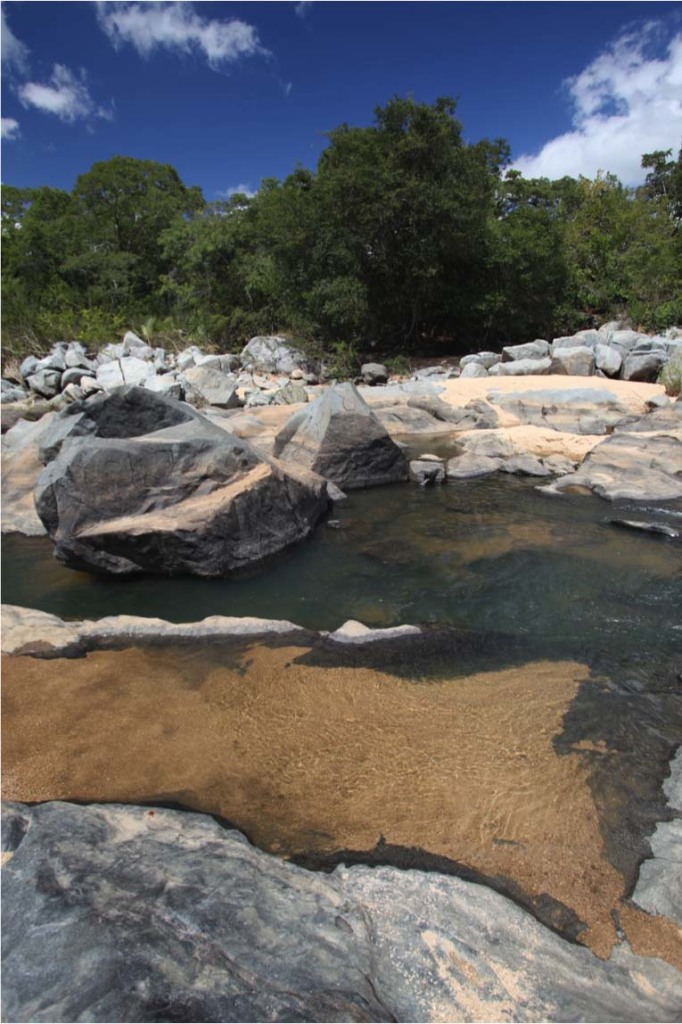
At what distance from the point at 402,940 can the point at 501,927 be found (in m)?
0.40

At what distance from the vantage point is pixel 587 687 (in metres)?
4.15

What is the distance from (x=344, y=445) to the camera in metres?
9.48

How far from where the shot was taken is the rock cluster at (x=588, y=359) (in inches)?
634

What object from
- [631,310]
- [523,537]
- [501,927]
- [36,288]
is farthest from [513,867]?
[36,288]

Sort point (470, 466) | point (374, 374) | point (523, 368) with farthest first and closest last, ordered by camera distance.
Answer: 1. point (374, 374)
2. point (523, 368)
3. point (470, 466)

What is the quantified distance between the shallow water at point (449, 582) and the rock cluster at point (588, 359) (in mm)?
9513

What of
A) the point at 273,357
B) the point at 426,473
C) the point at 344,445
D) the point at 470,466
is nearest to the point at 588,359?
the point at 470,466

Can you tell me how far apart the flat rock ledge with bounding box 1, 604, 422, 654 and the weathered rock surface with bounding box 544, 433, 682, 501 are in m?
5.06

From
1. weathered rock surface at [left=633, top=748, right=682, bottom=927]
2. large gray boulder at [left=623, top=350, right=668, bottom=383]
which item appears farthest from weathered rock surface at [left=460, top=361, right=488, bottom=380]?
weathered rock surface at [left=633, top=748, right=682, bottom=927]

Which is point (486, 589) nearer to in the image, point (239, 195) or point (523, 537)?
point (523, 537)

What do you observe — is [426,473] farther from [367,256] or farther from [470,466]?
[367,256]

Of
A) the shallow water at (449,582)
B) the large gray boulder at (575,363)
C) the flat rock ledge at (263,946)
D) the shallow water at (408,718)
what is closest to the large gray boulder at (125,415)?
the shallow water at (449,582)

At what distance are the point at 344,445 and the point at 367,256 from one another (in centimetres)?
1245

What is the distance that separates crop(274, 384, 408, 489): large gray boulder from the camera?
30.9ft
